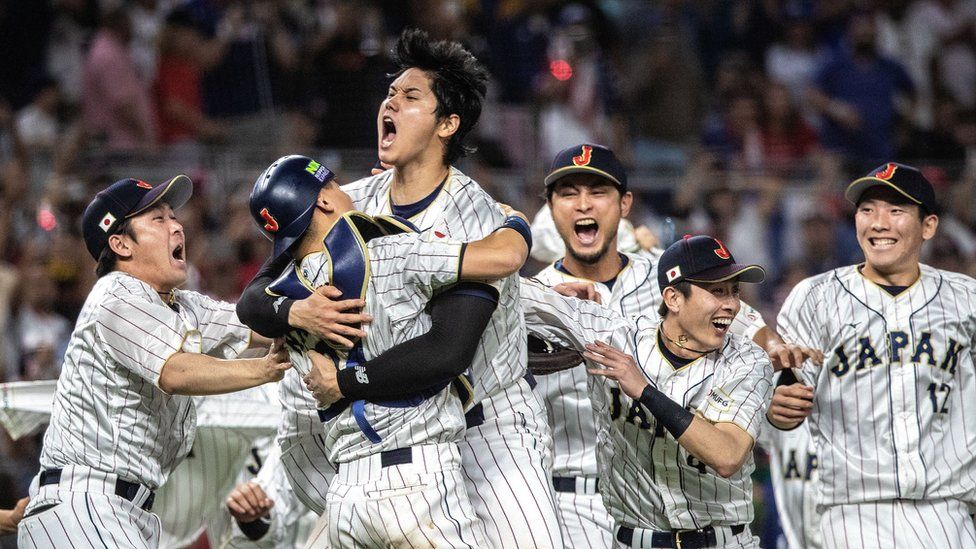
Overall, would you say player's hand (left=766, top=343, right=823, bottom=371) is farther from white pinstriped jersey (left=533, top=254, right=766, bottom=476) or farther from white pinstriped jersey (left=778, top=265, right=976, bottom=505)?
white pinstriped jersey (left=533, top=254, right=766, bottom=476)

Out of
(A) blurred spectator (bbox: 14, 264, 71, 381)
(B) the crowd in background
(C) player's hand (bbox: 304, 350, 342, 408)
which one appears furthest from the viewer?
(B) the crowd in background

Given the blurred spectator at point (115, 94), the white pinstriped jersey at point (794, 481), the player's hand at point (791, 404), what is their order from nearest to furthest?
the player's hand at point (791, 404)
the white pinstriped jersey at point (794, 481)
the blurred spectator at point (115, 94)

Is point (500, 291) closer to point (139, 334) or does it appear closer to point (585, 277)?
point (139, 334)

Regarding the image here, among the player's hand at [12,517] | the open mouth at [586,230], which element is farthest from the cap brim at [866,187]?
the player's hand at [12,517]

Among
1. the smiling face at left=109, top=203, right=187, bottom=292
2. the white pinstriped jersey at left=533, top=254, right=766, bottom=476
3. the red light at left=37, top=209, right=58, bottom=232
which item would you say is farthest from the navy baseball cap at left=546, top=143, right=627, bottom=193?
the red light at left=37, top=209, right=58, bottom=232

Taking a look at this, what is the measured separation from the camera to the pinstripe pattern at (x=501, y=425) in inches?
190

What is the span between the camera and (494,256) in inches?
175

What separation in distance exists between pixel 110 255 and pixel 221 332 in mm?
573

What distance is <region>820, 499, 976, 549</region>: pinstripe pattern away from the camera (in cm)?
591

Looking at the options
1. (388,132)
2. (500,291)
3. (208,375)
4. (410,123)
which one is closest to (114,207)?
(208,375)

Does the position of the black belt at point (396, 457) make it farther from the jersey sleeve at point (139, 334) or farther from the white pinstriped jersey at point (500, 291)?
the jersey sleeve at point (139, 334)

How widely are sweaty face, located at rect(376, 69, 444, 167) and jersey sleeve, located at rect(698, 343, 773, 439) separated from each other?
1439 mm

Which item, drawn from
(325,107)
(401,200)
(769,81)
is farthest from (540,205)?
(401,200)

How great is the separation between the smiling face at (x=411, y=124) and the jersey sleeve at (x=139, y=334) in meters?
1.04
